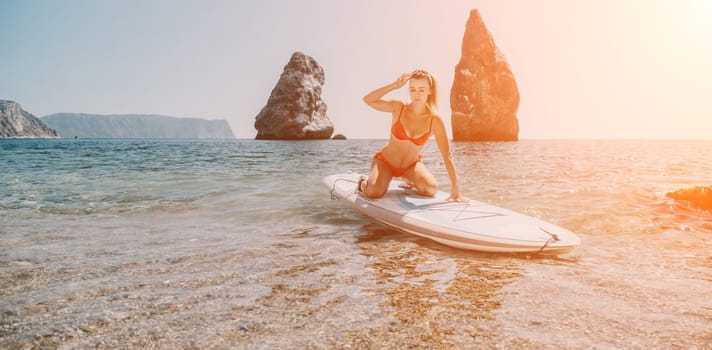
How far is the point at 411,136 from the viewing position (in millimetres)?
6219

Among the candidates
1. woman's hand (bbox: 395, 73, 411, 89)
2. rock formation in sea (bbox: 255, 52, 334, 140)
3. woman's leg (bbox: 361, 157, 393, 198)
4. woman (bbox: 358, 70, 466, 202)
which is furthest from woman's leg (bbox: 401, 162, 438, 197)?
rock formation in sea (bbox: 255, 52, 334, 140)

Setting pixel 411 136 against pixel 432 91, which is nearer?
pixel 432 91

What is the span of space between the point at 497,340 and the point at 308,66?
4100 inches

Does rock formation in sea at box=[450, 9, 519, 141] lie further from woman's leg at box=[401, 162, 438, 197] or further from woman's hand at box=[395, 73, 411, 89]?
woman's hand at box=[395, 73, 411, 89]

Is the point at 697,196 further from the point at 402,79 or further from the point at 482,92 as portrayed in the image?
the point at 482,92

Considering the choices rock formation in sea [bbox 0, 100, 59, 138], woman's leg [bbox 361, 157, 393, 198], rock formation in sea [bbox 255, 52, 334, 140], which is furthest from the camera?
rock formation in sea [bbox 0, 100, 59, 138]

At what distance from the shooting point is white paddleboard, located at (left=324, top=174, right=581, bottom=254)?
180 inches

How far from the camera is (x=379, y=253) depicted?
15.7 feet

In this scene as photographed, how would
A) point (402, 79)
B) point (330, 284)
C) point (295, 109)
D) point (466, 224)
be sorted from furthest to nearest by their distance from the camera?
point (295, 109) < point (402, 79) < point (466, 224) < point (330, 284)

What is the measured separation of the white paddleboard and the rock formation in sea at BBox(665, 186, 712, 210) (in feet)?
15.6

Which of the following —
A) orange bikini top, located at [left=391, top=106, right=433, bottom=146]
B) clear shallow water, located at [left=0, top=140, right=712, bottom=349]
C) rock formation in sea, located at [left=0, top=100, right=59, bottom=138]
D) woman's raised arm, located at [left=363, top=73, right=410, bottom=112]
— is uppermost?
rock formation in sea, located at [left=0, top=100, right=59, bottom=138]

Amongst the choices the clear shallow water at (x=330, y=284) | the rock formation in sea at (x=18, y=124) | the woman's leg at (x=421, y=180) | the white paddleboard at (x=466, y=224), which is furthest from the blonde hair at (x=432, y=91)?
the rock formation in sea at (x=18, y=124)

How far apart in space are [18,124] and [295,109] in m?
152

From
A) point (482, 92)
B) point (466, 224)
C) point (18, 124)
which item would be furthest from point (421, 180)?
point (18, 124)
